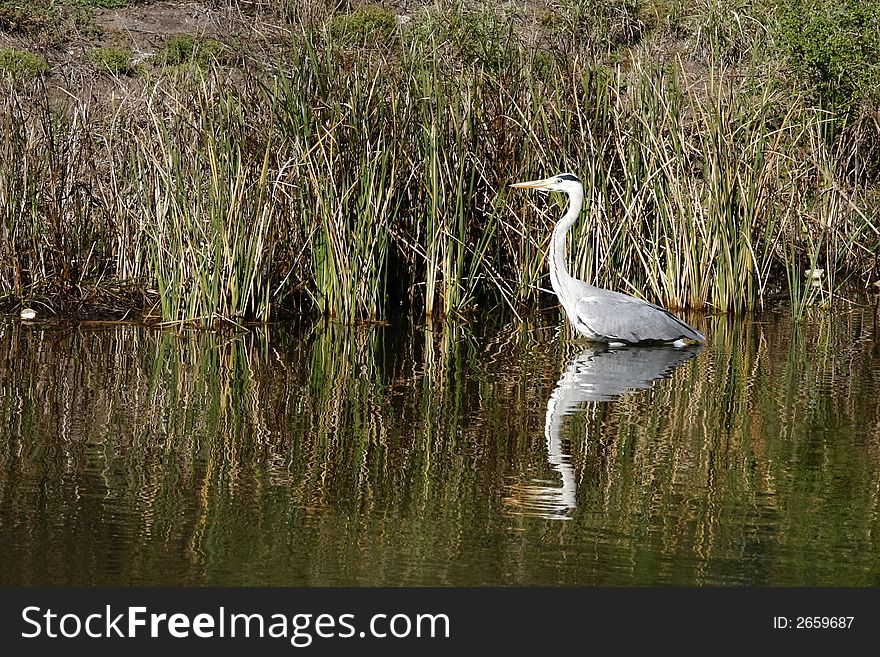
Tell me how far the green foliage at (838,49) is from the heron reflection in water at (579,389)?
12.8 ft

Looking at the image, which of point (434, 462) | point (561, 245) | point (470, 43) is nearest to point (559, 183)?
point (561, 245)

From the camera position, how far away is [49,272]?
29.5 ft

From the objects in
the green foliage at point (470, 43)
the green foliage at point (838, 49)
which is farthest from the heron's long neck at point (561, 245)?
the green foliage at point (838, 49)

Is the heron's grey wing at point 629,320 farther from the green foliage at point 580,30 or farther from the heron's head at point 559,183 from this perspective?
the green foliage at point 580,30

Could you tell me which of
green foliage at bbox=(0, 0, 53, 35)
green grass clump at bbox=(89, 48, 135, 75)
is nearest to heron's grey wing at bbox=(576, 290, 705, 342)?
green grass clump at bbox=(89, 48, 135, 75)

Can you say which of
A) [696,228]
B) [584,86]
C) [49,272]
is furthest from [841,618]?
[49,272]

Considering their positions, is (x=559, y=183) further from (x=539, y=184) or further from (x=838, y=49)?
(x=838, y=49)

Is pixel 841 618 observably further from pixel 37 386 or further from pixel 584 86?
pixel 584 86

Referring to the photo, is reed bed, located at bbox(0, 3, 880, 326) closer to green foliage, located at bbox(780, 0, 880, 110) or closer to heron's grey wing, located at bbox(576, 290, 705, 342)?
heron's grey wing, located at bbox(576, 290, 705, 342)

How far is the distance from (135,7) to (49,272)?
35.7 ft

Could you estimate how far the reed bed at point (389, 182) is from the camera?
8.10 meters

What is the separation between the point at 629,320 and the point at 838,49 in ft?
13.8

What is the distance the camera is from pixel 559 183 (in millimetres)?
8211

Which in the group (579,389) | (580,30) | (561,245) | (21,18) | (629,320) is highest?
(21,18)
